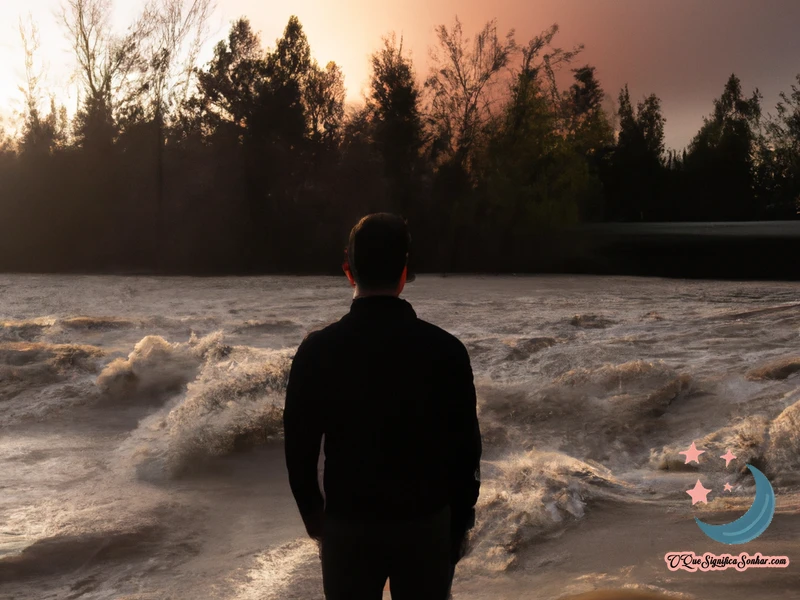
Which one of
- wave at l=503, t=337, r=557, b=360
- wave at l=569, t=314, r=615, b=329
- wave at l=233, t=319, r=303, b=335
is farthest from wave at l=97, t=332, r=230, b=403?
wave at l=569, t=314, r=615, b=329

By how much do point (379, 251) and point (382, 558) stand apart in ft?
2.68

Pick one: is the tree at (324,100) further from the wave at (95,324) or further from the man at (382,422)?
the man at (382,422)

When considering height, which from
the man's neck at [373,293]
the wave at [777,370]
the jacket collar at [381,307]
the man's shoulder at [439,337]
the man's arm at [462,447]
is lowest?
the wave at [777,370]

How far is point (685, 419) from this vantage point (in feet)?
31.5

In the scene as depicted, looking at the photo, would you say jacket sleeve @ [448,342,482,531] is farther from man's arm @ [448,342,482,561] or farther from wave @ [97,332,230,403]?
wave @ [97,332,230,403]

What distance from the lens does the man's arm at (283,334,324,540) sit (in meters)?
2.26

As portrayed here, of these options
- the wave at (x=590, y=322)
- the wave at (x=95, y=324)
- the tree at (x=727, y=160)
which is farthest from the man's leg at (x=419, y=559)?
the tree at (x=727, y=160)

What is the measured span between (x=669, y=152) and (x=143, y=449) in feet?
195

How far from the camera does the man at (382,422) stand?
7.34 ft

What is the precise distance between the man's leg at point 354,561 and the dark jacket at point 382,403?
1.6 inches

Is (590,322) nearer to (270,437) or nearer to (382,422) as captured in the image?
(270,437)

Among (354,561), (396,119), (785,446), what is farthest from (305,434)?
(396,119)

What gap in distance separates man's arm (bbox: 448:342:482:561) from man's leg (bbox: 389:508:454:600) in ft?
0.21

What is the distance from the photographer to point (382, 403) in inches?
88.4
